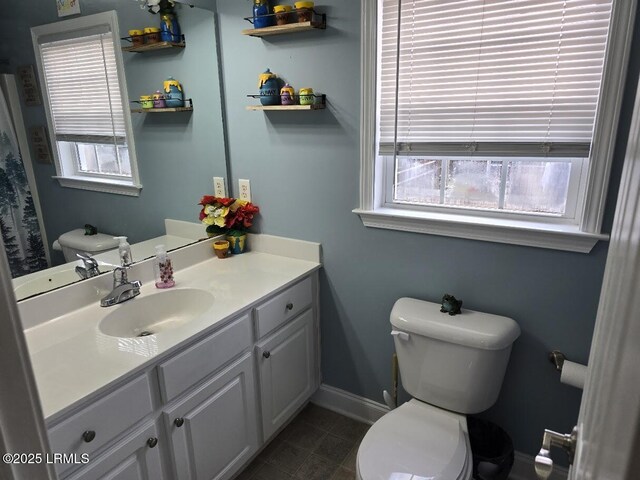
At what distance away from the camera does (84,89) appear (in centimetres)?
159

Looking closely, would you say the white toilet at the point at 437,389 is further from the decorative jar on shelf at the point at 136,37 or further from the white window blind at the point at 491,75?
the decorative jar on shelf at the point at 136,37

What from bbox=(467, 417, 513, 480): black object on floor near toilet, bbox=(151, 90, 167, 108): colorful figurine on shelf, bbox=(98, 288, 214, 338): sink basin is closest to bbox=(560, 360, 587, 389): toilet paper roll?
bbox=(467, 417, 513, 480): black object on floor near toilet

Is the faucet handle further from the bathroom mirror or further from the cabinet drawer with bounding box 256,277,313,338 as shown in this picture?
the cabinet drawer with bounding box 256,277,313,338

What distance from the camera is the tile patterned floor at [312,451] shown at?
189 cm

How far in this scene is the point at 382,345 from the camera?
205 centimetres

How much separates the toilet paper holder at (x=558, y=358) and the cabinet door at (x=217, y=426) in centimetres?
119

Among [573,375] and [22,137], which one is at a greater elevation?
[22,137]

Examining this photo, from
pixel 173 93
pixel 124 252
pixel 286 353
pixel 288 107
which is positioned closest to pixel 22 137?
pixel 124 252

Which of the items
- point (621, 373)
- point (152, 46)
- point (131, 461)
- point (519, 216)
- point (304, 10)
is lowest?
point (131, 461)

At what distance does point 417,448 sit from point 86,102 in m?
1.75

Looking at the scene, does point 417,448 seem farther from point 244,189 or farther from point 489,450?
point 244,189

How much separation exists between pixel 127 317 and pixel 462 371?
131cm

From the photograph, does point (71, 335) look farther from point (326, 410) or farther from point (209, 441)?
point (326, 410)

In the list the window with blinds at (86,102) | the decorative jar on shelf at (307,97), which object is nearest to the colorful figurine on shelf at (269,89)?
the decorative jar on shelf at (307,97)
